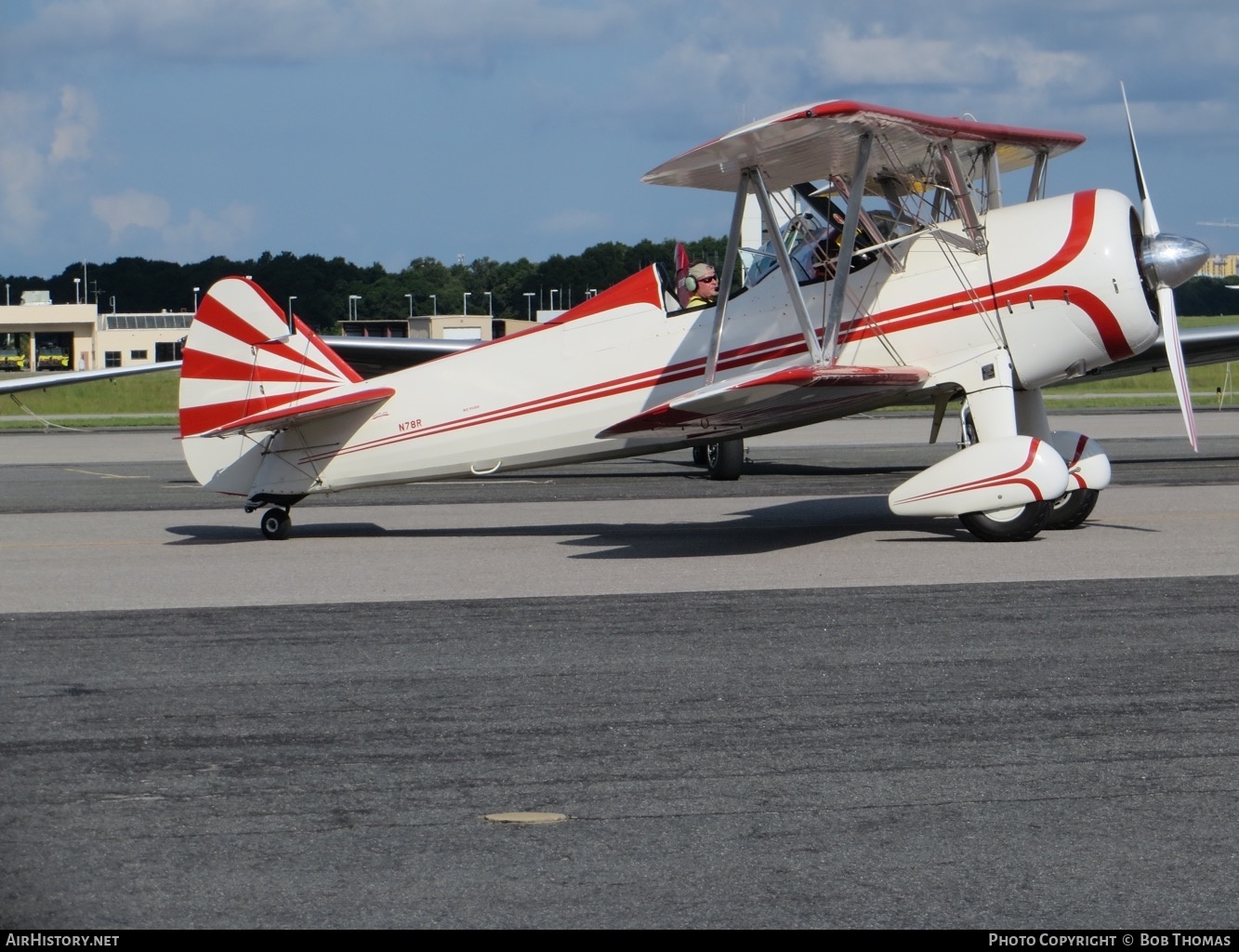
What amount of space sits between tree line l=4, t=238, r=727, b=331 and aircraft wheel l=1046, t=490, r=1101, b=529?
279ft

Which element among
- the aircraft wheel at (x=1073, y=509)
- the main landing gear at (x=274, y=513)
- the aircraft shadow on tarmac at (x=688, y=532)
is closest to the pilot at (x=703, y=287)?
the aircraft shadow on tarmac at (x=688, y=532)

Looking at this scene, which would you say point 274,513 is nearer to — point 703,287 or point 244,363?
point 244,363

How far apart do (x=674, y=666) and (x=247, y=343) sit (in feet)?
24.4

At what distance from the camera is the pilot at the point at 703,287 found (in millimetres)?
12266

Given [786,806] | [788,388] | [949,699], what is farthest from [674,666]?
[788,388]

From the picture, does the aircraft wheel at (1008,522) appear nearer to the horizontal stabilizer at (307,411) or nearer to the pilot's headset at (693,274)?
the pilot's headset at (693,274)

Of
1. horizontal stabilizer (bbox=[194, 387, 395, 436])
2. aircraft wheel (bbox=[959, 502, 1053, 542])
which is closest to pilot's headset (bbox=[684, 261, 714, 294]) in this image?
horizontal stabilizer (bbox=[194, 387, 395, 436])

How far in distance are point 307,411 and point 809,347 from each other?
14.9 ft

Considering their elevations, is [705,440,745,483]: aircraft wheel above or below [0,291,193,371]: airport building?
below

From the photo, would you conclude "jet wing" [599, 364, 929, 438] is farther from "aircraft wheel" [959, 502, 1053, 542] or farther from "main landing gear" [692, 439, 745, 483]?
"main landing gear" [692, 439, 745, 483]

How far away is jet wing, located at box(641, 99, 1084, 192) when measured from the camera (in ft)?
33.7

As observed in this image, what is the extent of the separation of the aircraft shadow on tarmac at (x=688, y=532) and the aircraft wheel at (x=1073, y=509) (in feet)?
2.73

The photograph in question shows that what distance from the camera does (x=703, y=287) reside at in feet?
40.4

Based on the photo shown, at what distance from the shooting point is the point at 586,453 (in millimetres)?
12508
